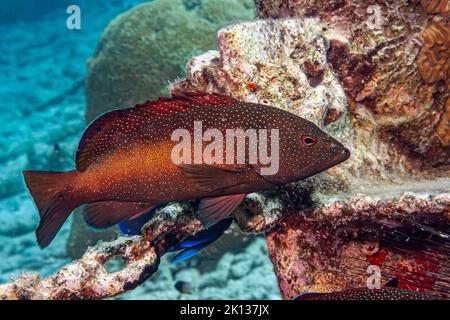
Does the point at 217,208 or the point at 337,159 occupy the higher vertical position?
the point at 337,159

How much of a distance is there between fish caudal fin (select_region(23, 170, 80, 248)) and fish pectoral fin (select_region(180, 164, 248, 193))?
Result: 93 centimetres

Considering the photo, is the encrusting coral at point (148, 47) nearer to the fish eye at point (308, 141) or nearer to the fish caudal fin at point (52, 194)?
the fish caudal fin at point (52, 194)

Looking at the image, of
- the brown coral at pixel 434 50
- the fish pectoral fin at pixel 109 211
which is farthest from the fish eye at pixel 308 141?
the brown coral at pixel 434 50

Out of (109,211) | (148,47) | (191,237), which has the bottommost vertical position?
(191,237)

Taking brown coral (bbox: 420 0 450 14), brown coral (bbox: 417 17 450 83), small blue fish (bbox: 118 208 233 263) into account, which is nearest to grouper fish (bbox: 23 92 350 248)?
small blue fish (bbox: 118 208 233 263)

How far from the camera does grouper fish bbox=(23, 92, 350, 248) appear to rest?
2576 mm

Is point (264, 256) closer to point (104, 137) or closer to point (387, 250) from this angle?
point (387, 250)

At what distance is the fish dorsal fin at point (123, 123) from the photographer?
2.68 metres

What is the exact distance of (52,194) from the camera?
2701 mm

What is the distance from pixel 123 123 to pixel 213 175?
2.73 ft

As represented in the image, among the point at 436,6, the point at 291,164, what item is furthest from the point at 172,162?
the point at 436,6

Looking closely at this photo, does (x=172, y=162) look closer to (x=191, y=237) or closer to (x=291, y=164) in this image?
(x=291, y=164)

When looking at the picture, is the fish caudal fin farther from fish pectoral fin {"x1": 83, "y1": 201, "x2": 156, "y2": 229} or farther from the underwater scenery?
fish pectoral fin {"x1": 83, "y1": 201, "x2": 156, "y2": 229}

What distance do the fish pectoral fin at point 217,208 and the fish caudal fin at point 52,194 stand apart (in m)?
1.00
